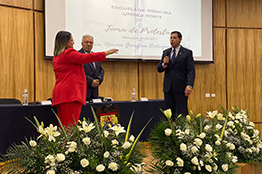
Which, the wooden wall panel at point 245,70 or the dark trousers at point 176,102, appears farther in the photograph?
the wooden wall panel at point 245,70

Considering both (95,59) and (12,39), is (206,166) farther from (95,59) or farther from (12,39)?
(12,39)

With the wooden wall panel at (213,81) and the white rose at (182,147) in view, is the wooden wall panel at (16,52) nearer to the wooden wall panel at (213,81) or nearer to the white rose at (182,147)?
the wooden wall panel at (213,81)

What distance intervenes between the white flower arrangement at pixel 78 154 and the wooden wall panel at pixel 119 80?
3.94 meters

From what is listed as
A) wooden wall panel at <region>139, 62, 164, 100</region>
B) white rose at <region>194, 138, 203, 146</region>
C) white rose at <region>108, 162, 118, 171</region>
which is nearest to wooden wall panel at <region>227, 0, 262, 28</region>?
wooden wall panel at <region>139, 62, 164, 100</region>

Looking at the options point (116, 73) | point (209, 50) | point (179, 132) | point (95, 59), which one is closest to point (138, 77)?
point (116, 73)

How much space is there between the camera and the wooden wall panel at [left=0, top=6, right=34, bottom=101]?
4.32 meters

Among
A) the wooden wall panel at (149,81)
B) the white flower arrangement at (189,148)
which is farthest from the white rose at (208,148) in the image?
the wooden wall panel at (149,81)

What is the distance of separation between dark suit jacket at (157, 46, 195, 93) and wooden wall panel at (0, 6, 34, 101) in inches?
75.5

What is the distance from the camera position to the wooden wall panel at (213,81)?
5.99 meters

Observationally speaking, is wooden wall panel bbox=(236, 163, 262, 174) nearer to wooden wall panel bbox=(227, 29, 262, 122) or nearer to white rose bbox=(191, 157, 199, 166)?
white rose bbox=(191, 157, 199, 166)

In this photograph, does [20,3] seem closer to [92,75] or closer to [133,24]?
[92,75]

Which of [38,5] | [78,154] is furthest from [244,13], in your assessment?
[78,154]

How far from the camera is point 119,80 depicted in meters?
5.37

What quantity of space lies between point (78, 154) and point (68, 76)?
5.70 feet
